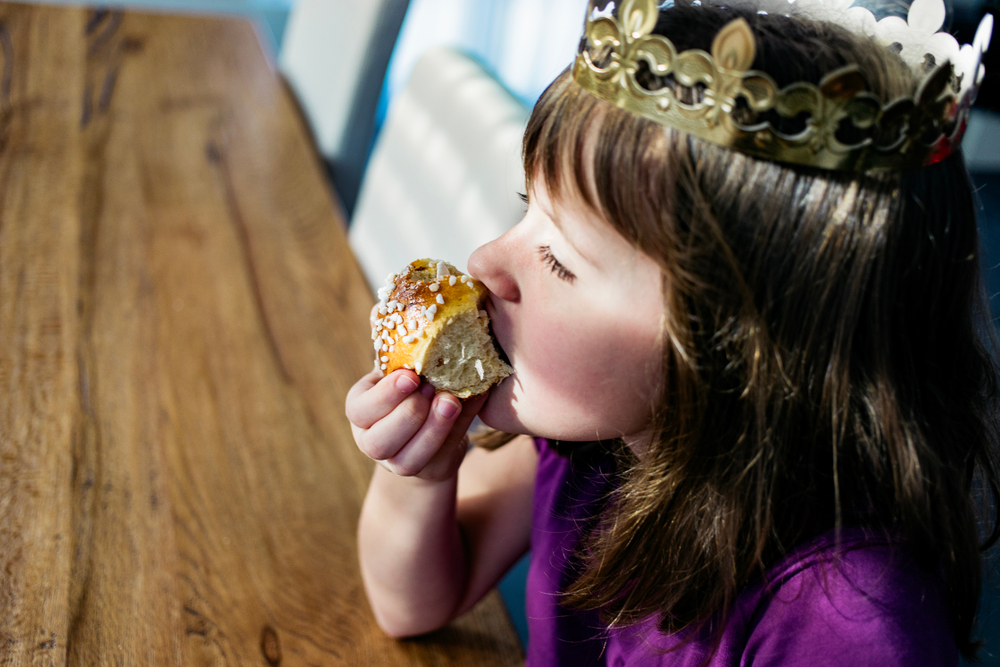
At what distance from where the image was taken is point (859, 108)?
0.50 meters

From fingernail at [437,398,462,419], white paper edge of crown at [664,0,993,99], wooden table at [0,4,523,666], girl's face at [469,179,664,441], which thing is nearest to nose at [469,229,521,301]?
girl's face at [469,179,664,441]

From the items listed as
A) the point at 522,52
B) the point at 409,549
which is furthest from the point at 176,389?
the point at 522,52

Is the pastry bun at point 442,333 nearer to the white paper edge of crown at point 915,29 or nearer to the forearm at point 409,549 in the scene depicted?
the forearm at point 409,549

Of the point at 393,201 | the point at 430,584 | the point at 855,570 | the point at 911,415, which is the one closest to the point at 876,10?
the point at 911,415

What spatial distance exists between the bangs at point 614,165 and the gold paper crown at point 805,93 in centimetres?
1

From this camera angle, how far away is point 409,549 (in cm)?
80

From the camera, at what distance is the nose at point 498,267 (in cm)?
64

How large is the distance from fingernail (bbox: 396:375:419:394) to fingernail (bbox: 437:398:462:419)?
0.03 m

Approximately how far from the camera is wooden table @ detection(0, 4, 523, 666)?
28.5 inches

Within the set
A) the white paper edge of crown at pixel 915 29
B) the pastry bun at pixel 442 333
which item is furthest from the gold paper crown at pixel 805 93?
the pastry bun at pixel 442 333

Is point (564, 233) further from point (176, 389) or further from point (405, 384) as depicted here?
point (176, 389)

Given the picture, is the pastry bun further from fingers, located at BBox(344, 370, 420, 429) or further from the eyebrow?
the eyebrow

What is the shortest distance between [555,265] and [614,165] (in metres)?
0.09

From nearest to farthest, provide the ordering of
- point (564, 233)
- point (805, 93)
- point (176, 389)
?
point (805, 93)
point (564, 233)
point (176, 389)
